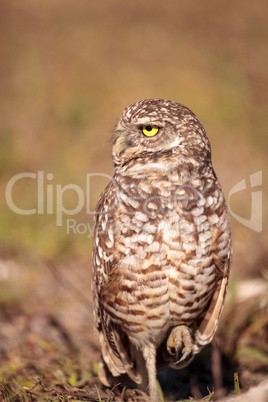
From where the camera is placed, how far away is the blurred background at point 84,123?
433 centimetres

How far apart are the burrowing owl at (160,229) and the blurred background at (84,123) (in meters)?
0.46

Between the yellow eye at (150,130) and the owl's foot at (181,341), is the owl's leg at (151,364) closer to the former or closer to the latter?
the owl's foot at (181,341)

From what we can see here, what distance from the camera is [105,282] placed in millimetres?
2791

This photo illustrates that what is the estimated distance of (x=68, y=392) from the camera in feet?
9.22

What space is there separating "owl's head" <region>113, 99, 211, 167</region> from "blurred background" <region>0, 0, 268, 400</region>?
1.35ft

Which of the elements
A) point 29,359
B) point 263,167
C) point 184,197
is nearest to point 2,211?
point 29,359

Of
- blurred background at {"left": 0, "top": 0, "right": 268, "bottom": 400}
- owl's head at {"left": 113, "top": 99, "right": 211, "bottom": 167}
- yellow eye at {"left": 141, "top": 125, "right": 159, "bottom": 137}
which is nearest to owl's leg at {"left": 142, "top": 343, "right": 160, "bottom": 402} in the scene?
blurred background at {"left": 0, "top": 0, "right": 268, "bottom": 400}

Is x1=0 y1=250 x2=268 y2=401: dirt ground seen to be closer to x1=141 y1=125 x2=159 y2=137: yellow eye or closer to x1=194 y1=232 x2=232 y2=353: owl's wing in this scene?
x1=194 y1=232 x2=232 y2=353: owl's wing

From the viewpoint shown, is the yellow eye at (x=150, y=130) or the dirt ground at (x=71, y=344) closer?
the yellow eye at (x=150, y=130)

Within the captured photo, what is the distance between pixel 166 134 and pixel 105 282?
891 mm

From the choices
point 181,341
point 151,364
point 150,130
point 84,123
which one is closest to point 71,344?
point 151,364

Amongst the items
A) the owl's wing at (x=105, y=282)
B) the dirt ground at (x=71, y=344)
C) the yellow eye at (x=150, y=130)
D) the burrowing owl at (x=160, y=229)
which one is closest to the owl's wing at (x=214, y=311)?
the burrowing owl at (x=160, y=229)

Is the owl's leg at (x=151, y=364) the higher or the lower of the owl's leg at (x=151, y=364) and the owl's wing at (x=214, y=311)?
the lower

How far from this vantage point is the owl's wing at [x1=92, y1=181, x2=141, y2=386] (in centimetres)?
274
